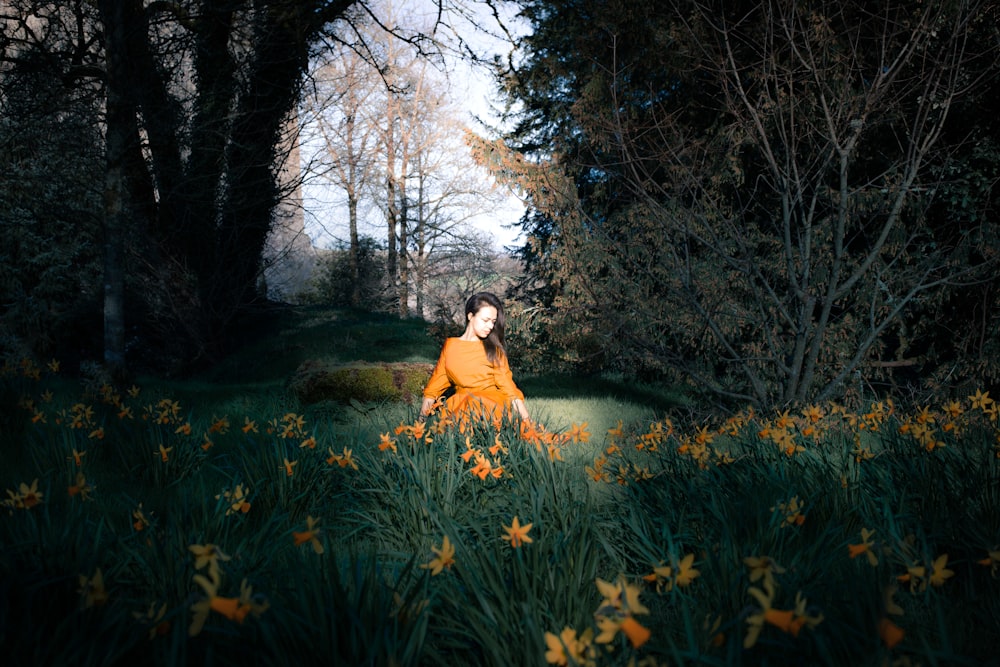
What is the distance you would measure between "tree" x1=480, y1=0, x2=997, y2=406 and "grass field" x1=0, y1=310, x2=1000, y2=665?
46.5 inches

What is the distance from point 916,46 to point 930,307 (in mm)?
4111

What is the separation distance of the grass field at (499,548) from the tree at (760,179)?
46.5 inches

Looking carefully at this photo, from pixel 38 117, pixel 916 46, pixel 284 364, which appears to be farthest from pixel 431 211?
pixel 916 46

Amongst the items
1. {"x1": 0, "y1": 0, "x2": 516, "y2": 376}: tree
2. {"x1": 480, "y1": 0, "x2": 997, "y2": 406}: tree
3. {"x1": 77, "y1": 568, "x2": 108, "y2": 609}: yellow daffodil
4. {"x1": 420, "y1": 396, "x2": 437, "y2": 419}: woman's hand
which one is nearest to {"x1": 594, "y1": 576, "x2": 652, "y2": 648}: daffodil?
{"x1": 77, "y1": 568, "x2": 108, "y2": 609}: yellow daffodil

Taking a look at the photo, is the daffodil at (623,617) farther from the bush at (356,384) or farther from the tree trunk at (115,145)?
the bush at (356,384)

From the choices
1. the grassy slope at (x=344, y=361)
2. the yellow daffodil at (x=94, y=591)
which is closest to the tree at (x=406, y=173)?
the grassy slope at (x=344, y=361)

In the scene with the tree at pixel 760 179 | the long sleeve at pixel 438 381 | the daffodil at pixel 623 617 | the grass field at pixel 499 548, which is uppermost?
the tree at pixel 760 179

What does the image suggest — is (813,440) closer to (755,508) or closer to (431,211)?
(755,508)

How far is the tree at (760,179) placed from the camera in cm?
443

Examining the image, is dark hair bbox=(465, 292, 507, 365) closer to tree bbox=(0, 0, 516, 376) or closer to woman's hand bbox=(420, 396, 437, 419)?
woman's hand bbox=(420, 396, 437, 419)

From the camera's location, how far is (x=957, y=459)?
296 centimetres

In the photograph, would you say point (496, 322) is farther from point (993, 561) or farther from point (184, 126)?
point (184, 126)

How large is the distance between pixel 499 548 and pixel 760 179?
26.0ft

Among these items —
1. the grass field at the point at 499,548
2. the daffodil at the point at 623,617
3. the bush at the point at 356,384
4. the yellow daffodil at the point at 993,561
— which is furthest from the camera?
the bush at the point at 356,384
